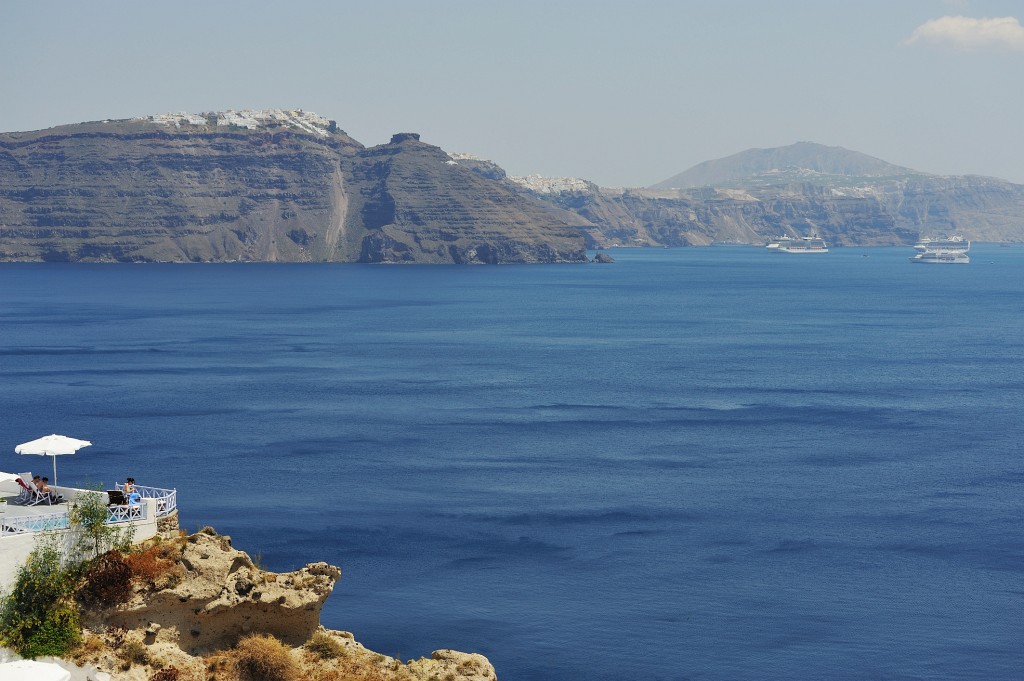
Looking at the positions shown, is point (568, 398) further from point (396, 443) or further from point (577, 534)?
point (577, 534)

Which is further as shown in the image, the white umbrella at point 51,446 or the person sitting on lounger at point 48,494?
the white umbrella at point 51,446

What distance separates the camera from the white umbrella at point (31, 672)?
1134 inches

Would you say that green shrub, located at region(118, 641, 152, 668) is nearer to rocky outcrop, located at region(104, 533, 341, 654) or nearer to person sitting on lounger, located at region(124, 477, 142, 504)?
rocky outcrop, located at region(104, 533, 341, 654)

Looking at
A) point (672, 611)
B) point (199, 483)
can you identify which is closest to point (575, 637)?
point (672, 611)

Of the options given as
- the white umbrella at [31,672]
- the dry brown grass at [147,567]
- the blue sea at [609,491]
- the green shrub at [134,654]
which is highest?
the dry brown grass at [147,567]

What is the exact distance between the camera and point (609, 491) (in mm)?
83500

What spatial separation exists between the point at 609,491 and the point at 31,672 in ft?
188

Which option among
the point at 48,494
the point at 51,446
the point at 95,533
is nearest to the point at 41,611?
the point at 95,533

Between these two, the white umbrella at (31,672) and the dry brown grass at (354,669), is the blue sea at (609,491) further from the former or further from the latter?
the white umbrella at (31,672)

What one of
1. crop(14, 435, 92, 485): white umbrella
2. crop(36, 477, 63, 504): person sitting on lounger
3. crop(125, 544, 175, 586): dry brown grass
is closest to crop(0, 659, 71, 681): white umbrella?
crop(125, 544, 175, 586): dry brown grass

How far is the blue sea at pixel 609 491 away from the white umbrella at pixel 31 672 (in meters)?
25.4

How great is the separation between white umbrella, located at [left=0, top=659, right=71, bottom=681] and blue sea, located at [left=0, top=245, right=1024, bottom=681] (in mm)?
25418

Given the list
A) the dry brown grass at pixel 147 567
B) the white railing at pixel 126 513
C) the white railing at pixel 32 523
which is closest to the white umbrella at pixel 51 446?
the white railing at pixel 32 523

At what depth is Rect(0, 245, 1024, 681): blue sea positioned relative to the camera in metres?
57.4
